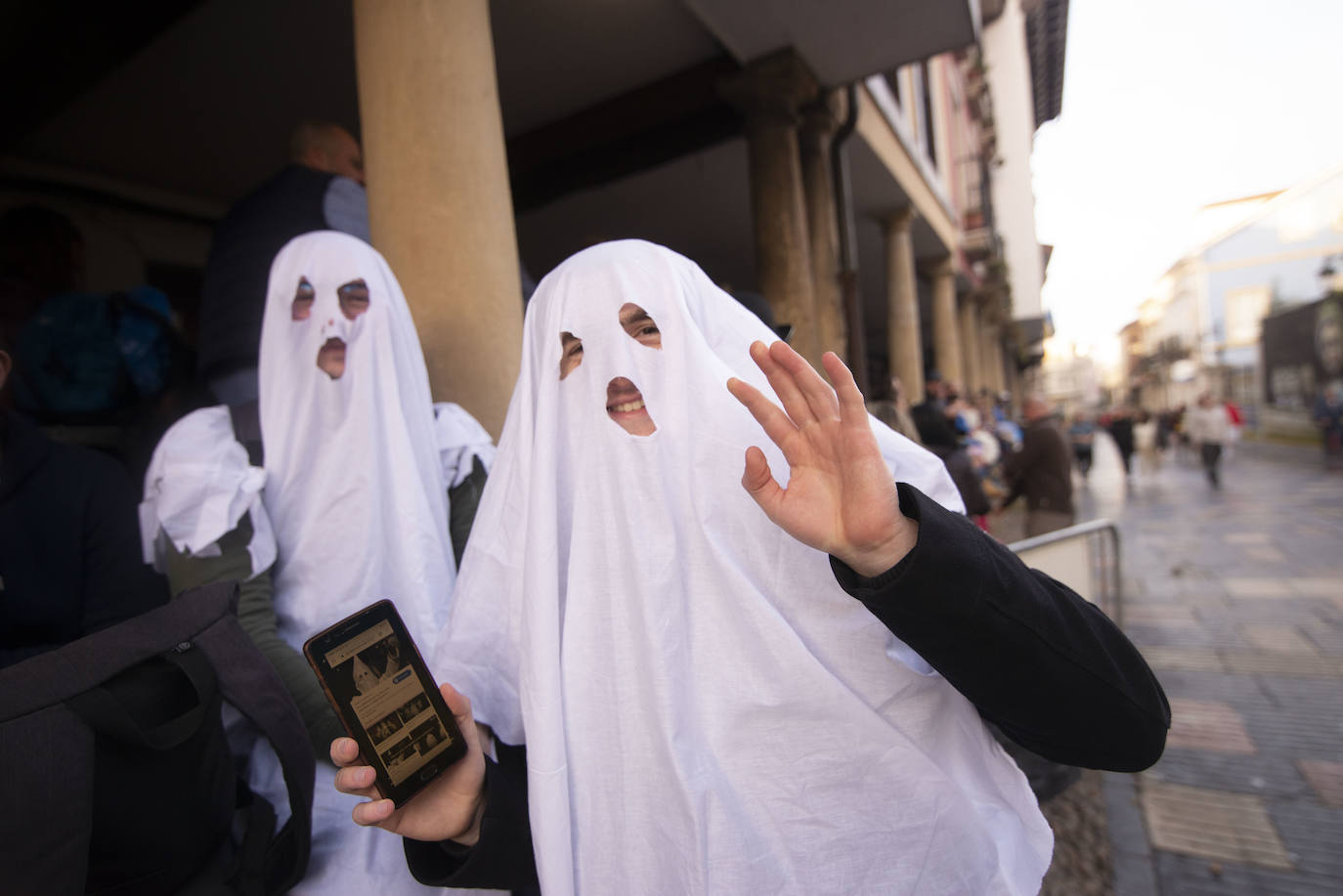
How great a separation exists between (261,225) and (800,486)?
262 centimetres

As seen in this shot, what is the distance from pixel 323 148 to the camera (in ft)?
9.57

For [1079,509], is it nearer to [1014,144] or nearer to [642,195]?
[642,195]

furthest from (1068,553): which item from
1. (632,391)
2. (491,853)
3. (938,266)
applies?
(938,266)

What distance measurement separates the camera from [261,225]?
8.70 ft

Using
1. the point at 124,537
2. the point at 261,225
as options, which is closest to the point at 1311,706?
the point at 124,537

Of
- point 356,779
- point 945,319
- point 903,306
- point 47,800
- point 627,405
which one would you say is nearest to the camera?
point 47,800

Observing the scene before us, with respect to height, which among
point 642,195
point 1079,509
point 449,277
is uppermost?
point 642,195

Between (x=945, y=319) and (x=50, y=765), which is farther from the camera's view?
(x=945, y=319)

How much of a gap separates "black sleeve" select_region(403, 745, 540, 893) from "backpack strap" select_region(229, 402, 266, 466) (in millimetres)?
1020

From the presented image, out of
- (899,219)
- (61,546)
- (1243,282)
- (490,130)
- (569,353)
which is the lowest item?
(61,546)

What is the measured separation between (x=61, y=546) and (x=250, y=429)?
511 mm

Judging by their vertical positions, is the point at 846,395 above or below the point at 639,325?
below

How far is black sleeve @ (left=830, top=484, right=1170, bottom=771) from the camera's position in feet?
3.06

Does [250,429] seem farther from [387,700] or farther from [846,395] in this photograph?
[846,395]
